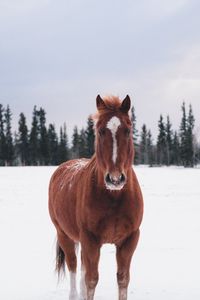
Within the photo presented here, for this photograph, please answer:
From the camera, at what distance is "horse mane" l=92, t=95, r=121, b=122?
4.24 meters

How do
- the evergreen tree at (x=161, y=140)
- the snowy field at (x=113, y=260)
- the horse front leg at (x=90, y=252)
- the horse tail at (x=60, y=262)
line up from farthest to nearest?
the evergreen tree at (x=161, y=140) → the horse tail at (x=60, y=262) → the snowy field at (x=113, y=260) → the horse front leg at (x=90, y=252)

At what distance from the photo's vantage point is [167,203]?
16156 mm

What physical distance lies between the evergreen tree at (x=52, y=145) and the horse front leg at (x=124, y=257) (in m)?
→ 62.9

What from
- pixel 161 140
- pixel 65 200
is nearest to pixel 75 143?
pixel 161 140

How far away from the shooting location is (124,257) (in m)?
4.51

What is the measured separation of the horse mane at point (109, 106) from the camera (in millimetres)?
4239

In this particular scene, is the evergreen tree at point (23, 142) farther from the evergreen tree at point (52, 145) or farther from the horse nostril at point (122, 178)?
the horse nostril at point (122, 178)

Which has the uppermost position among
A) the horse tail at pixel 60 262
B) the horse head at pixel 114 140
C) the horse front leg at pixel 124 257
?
the horse head at pixel 114 140

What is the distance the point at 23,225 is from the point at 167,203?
667 centimetres

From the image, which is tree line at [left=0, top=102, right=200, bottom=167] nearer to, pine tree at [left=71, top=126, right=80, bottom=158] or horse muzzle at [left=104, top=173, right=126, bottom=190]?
pine tree at [left=71, top=126, right=80, bottom=158]

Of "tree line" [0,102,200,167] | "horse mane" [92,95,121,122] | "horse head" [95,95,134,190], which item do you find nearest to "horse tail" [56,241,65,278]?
"horse head" [95,95,134,190]

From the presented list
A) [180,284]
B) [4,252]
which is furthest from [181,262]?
[4,252]

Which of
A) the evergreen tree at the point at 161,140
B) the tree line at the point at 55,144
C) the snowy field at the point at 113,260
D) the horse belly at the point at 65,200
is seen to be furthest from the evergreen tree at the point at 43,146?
the horse belly at the point at 65,200

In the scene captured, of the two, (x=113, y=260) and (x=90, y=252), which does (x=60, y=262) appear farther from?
(x=90, y=252)
